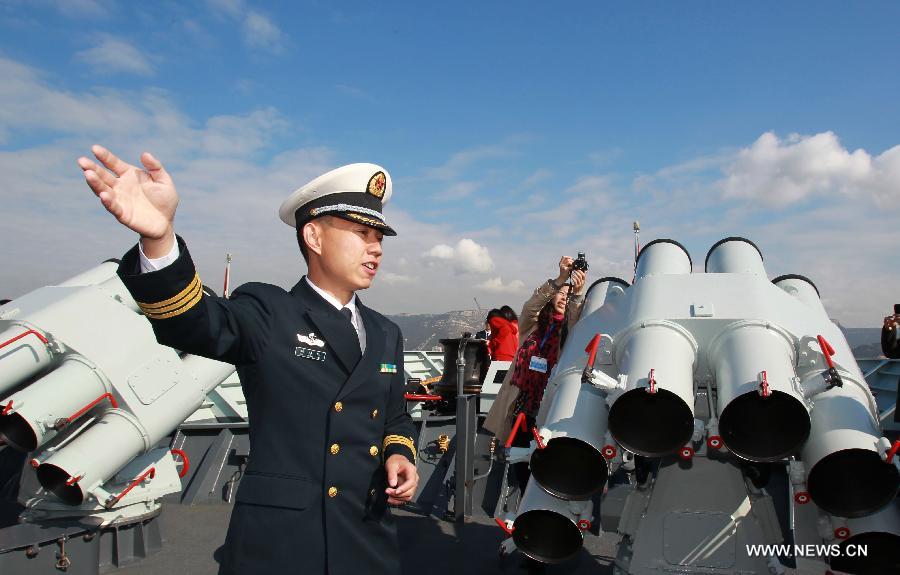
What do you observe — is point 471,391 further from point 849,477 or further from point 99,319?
point 849,477

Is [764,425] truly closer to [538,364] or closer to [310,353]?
[310,353]

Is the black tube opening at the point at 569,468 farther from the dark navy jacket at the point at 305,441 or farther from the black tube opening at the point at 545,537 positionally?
the dark navy jacket at the point at 305,441

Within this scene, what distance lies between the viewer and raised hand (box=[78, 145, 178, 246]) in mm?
1337

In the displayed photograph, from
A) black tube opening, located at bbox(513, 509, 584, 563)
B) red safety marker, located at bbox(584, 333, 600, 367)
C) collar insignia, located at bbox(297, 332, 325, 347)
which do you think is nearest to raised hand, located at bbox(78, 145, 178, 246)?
collar insignia, located at bbox(297, 332, 325, 347)

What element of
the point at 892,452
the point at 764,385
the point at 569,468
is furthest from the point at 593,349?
the point at 892,452

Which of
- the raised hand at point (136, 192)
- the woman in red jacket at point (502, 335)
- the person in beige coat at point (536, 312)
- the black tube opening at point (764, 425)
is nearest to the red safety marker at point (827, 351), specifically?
the black tube opening at point (764, 425)

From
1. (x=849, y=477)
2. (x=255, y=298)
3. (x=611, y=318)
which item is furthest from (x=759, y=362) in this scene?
(x=255, y=298)

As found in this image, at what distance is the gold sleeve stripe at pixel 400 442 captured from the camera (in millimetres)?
2215

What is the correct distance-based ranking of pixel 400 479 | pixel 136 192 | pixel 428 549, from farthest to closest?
pixel 428 549
pixel 400 479
pixel 136 192

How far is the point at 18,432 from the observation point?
4.34m

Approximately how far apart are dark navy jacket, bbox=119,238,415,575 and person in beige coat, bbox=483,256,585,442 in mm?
2569

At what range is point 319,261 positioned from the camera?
2.14m

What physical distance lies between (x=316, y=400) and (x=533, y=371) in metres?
2.88

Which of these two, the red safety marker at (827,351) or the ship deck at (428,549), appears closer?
the red safety marker at (827,351)
